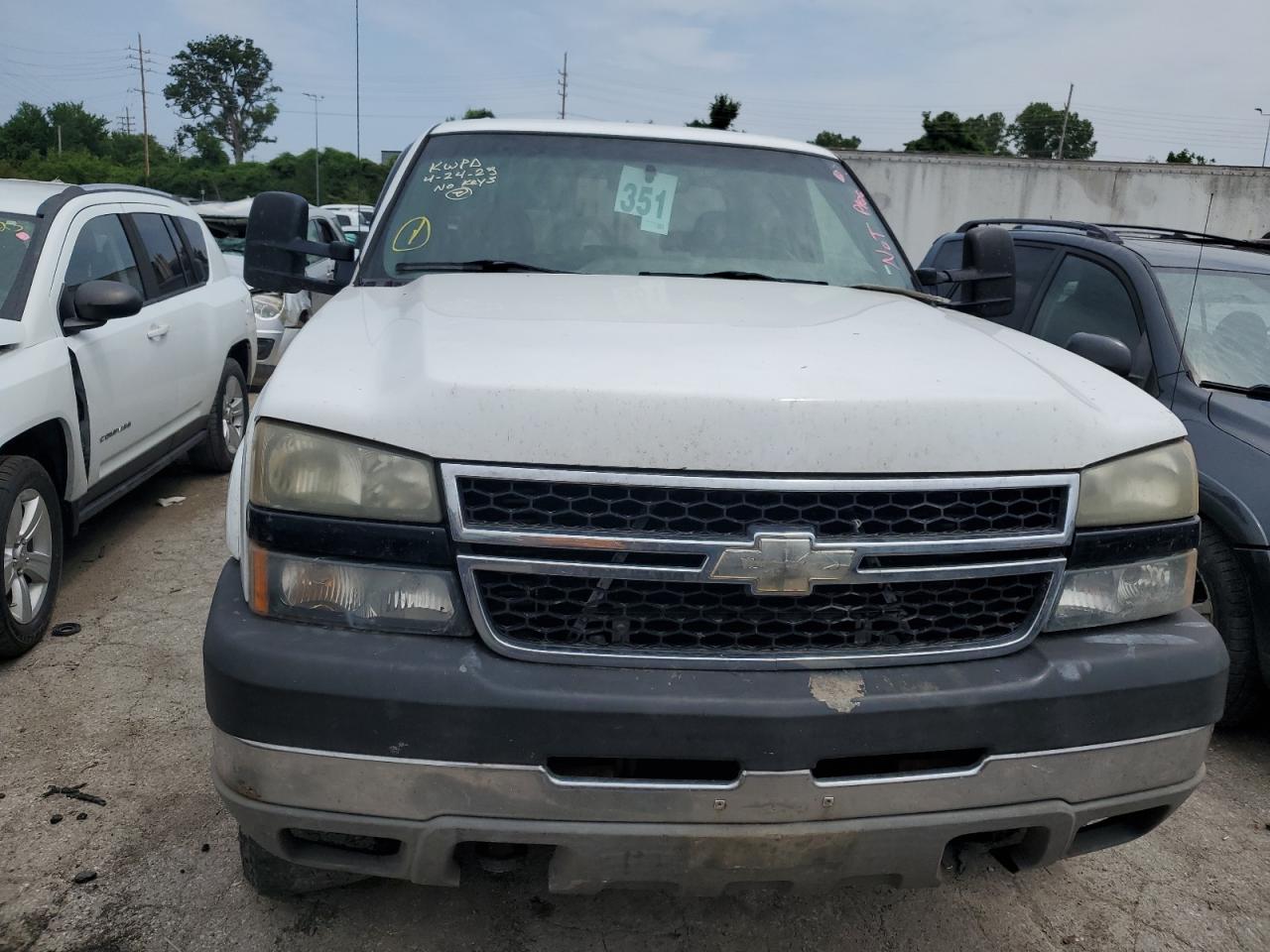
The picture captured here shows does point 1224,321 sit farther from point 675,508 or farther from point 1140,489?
point 675,508

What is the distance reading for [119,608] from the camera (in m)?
4.48

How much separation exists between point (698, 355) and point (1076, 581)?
2.84 feet

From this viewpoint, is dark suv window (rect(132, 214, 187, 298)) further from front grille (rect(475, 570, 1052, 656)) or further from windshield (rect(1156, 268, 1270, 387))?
windshield (rect(1156, 268, 1270, 387))

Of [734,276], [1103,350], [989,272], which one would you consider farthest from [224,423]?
[1103,350]

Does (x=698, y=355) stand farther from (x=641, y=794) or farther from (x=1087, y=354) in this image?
(x=1087, y=354)

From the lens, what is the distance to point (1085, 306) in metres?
4.87

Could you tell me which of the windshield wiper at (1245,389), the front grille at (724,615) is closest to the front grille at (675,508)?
the front grille at (724,615)

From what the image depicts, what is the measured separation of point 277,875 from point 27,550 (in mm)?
2329

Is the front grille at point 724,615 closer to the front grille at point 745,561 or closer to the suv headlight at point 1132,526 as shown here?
the front grille at point 745,561

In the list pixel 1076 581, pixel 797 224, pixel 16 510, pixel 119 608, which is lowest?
pixel 119 608

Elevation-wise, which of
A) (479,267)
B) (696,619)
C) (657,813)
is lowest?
(657,813)

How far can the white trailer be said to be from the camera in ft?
72.1

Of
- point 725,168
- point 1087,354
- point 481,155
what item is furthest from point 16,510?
point 1087,354

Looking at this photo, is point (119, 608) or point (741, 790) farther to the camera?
point (119, 608)
